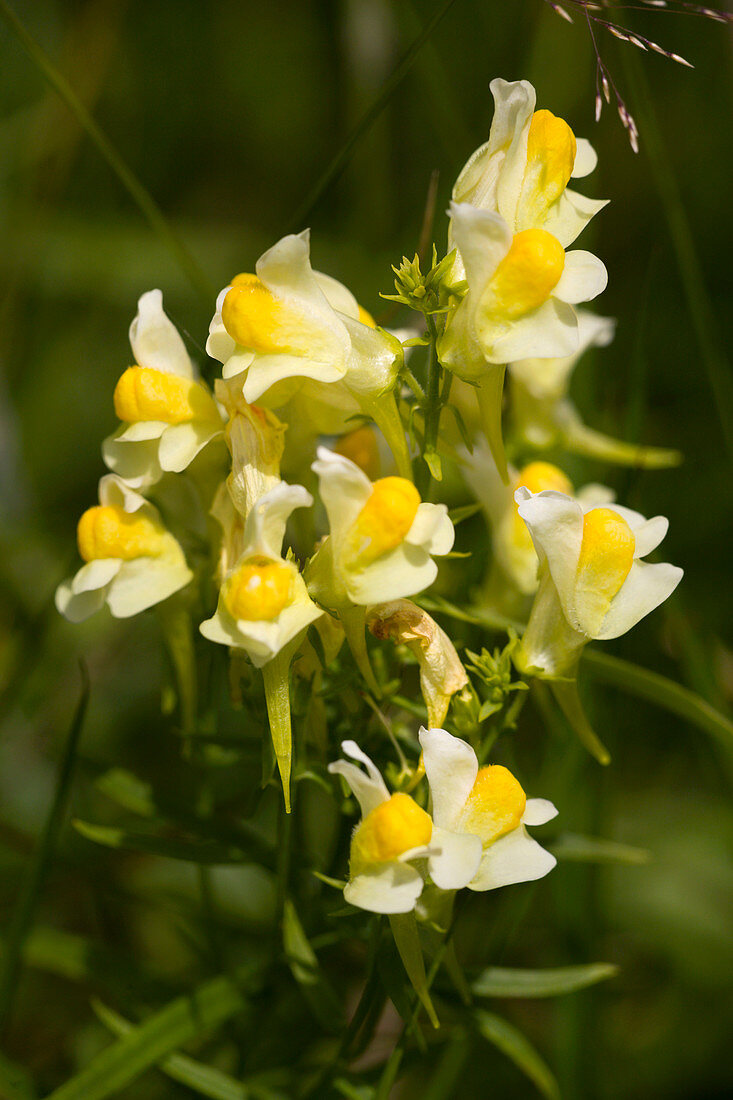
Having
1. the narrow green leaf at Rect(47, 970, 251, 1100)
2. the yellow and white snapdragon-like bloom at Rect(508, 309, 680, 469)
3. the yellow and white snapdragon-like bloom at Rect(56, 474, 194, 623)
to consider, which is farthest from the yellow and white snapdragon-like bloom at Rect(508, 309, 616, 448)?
the narrow green leaf at Rect(47, 970, 251, 1100)

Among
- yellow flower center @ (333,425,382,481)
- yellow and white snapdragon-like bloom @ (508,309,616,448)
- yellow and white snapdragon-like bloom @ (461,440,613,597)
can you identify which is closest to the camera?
yellow flower center @ (333,425,382,481)

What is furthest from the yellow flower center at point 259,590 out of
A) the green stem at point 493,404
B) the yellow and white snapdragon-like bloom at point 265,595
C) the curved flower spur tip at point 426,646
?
the green stem at point 493,404

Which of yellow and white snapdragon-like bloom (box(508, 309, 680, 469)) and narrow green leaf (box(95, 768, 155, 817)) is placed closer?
narrow green leaf (box(95, 768, 155, 817))

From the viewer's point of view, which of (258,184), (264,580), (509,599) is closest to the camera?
(264,580)

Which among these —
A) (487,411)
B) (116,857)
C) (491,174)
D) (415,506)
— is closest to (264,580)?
(415,506)

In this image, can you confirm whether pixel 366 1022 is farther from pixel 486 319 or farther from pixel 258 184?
pixel 258 184

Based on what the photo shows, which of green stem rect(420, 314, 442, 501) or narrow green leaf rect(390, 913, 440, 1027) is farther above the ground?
green stem rect(420, 314, 442, 501)

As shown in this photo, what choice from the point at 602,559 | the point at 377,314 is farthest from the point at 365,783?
the point at 377,314

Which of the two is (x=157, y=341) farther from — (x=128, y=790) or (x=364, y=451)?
(x=128, y=790)

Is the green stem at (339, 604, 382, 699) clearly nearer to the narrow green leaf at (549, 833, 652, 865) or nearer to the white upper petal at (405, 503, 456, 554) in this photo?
the white upper petal at (405, 503, 456, 554)
